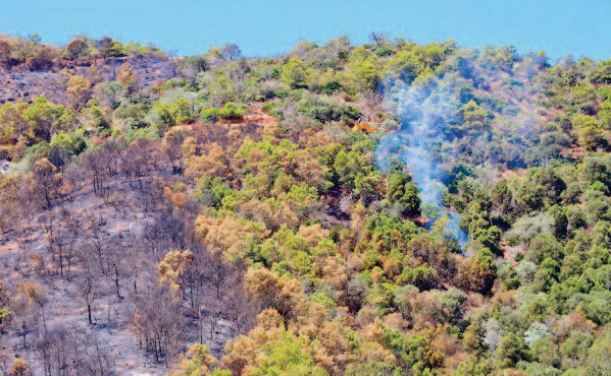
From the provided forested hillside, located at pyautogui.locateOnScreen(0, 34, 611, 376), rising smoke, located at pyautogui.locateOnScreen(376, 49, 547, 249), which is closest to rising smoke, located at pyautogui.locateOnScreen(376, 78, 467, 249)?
rising smoke, located at pyautogui.locateOnScreen(376, 49, 547, 249)

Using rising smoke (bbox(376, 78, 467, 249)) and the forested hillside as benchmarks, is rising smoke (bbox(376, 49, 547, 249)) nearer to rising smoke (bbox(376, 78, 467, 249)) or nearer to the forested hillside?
rising smoke (bbox(376, 78, 467, 249))

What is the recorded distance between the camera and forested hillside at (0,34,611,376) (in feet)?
175

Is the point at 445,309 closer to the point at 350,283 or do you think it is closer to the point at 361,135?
the point at 350,283

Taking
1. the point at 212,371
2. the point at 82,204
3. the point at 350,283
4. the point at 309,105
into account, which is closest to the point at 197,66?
the point at 309,105

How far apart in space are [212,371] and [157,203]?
2725 centimetres

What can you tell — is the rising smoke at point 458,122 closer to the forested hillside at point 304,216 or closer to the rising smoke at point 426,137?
the rising smoke at point 426,137

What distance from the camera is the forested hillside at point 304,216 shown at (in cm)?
5328

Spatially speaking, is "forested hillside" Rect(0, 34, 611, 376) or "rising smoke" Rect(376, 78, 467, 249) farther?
"rising smoke" Rect(376, 78, 467, 249)

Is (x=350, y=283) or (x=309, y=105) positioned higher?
(x=309, y=105)

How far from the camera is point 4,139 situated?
95438mm

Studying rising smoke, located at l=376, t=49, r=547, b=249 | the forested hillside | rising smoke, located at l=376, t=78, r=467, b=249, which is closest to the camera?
the forested hillside

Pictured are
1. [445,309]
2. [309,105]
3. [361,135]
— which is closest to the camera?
[445,309]

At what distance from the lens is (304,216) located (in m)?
75.1

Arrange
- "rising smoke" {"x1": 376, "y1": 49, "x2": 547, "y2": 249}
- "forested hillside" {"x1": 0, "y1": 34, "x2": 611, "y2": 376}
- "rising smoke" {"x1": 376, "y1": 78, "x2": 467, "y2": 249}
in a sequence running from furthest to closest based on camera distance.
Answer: "rising smoke" {"x1": 376, "y1": 49, "x2": 547, "y2": 249} < "rising smoke" {"x1": 376, "y1": 78, "x2": 467, "y2": 249} < "forested hillside" {"x1": 0, "y1": 34, "x2": 611, "y2": 376}
